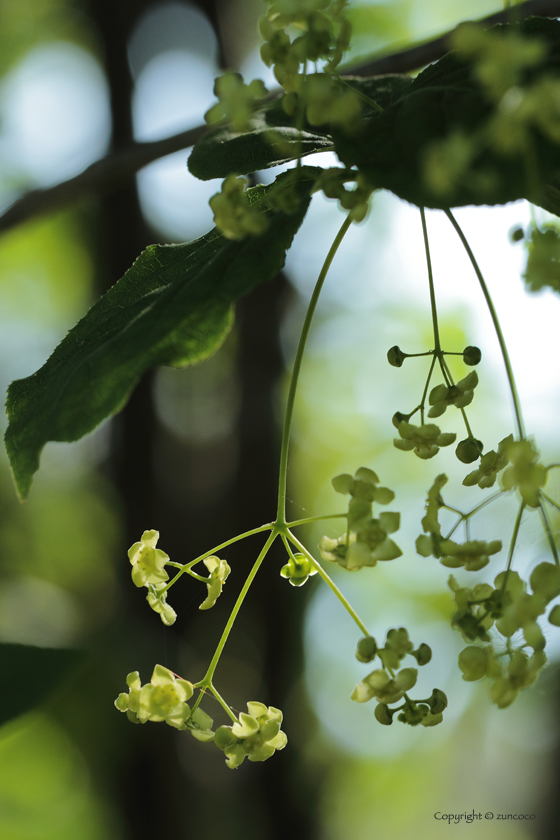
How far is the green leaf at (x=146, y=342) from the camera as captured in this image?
328 mm

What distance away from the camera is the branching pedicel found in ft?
0.99

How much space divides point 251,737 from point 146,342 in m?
0.26

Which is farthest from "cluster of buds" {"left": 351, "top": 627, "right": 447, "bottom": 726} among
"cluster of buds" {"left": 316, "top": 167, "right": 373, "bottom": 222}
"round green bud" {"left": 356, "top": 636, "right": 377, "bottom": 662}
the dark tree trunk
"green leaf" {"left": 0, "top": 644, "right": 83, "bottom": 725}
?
the dark tree trunk

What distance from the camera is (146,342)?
33cm

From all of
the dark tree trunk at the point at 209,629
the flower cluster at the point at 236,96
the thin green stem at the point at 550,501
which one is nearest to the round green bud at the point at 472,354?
the thin green stem at the point at 550,501

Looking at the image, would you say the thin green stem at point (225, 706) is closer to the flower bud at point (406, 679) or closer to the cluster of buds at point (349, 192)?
the flower bud at point (406, 679)

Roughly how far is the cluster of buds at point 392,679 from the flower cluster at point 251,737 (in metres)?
0.07

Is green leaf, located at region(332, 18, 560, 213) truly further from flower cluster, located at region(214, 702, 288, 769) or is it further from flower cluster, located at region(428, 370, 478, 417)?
flower cluster, located at region(214, 702, 288, 769)

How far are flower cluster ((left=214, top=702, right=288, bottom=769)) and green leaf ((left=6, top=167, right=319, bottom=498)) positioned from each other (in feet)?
0.65

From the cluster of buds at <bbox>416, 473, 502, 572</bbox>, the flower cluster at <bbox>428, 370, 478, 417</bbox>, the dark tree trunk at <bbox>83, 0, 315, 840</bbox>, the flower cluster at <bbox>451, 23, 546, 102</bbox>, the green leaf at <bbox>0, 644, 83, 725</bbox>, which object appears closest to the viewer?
the flower cluster at <bbox>451, 23, 546, 102</bbox>

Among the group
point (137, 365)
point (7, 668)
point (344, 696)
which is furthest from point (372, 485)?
point (344, 696)

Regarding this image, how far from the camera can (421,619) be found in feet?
11.2

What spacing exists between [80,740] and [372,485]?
9.10ft

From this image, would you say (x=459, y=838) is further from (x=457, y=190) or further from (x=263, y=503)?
(x=457, y=190)
